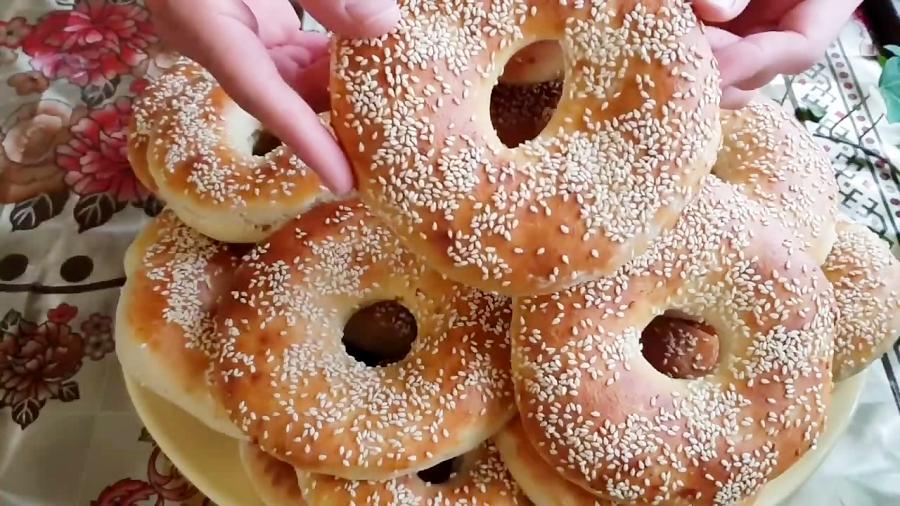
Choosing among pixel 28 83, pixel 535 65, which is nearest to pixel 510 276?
pixel 535 65

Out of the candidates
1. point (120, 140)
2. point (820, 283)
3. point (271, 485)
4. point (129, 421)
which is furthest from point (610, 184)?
point (120, 140)

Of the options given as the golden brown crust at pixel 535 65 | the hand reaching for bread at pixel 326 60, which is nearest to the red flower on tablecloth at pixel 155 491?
the hand reaching for bread at pixel 326 60

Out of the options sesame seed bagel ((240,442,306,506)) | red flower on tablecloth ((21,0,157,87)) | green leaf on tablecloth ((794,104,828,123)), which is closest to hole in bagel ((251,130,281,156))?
sesame seed bagel ((240,442,306,506))

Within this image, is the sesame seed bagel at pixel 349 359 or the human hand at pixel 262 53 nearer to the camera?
the human hand at pixel 262 53

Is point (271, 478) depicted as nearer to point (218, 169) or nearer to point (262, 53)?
point (218, 169)

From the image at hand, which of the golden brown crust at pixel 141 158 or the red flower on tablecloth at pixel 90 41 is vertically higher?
the golden brown crust at pixel 141 158

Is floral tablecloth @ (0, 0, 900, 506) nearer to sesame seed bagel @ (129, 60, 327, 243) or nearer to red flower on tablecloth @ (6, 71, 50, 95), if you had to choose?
red flower on tablecloth @ (6, 71, 50, 95)

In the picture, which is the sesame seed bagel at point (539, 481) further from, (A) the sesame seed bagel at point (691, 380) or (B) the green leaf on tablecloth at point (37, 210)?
(B) the green leaf on tablecloth at point (37, 210)
